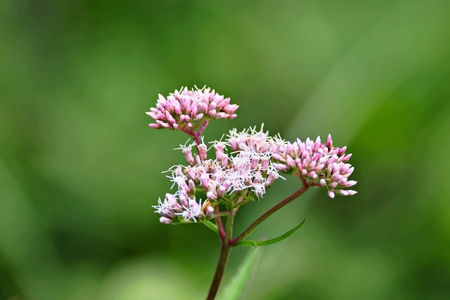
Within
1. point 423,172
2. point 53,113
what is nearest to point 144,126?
point 53,113

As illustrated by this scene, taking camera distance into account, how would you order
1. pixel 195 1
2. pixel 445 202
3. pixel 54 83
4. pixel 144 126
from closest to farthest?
1. pixel 445 202
2. pixel 144 126
3. pixel 54 83
4. pixel 195 1

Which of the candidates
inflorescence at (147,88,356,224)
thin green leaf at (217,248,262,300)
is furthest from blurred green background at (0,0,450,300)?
inflorescence at (147,88,356,224)

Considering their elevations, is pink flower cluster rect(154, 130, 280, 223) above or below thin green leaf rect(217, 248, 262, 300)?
above

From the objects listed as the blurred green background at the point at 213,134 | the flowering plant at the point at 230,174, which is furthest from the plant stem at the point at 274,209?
the blurred green background at the point at 213,134

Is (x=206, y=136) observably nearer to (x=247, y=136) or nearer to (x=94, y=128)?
(x=94, y=128)

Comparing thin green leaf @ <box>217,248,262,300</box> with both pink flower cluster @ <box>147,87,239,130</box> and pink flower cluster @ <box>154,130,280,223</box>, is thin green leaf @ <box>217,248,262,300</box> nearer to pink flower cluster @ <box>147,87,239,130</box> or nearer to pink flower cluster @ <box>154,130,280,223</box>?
pink flower cluster @ <box>154,130,280,223</box>

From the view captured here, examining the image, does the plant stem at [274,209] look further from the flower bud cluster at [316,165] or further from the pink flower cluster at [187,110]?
the pink flower cluster at [187,110]

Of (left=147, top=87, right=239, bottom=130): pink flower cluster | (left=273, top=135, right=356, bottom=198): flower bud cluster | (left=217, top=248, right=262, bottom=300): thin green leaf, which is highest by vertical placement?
(left=147, top=87, right=239, bottom=130): pink flower cluster
